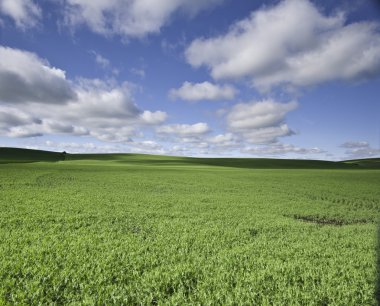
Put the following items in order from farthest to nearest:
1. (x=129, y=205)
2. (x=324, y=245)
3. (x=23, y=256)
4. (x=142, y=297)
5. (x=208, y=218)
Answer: (x=129, y=205)
(x=208, y=218)
(x=324, y=245)
(x=23, y=256)
(x=142, y=297)

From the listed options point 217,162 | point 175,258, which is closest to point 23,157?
point 217,162

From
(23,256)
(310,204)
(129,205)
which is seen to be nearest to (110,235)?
(23,256)

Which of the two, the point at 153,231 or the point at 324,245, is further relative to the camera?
the point at 153,231

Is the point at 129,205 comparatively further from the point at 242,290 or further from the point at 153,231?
the point at 242,290

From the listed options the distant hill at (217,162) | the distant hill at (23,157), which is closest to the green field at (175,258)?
the distant hill at (217,162)

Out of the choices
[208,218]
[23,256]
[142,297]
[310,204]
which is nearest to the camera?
[142,297]

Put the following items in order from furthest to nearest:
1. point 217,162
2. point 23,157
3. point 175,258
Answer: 1. point 217,162
2. point 23,157
3. point 175,258

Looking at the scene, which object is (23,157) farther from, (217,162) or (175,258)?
(175,258)

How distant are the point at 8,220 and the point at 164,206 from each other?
31.7ft

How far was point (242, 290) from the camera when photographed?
6992 mm

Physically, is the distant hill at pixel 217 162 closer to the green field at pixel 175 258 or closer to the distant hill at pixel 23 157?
the distant hill at pixel 23 157

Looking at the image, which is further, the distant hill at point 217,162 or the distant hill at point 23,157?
the distant hill at point 217,162

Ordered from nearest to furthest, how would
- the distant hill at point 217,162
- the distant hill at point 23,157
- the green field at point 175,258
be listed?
the green field at point 175,258 < the distant hill at point 23,157 < the distant hill at point 217,162

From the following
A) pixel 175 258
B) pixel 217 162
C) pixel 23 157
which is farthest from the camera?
pixel 217 162
